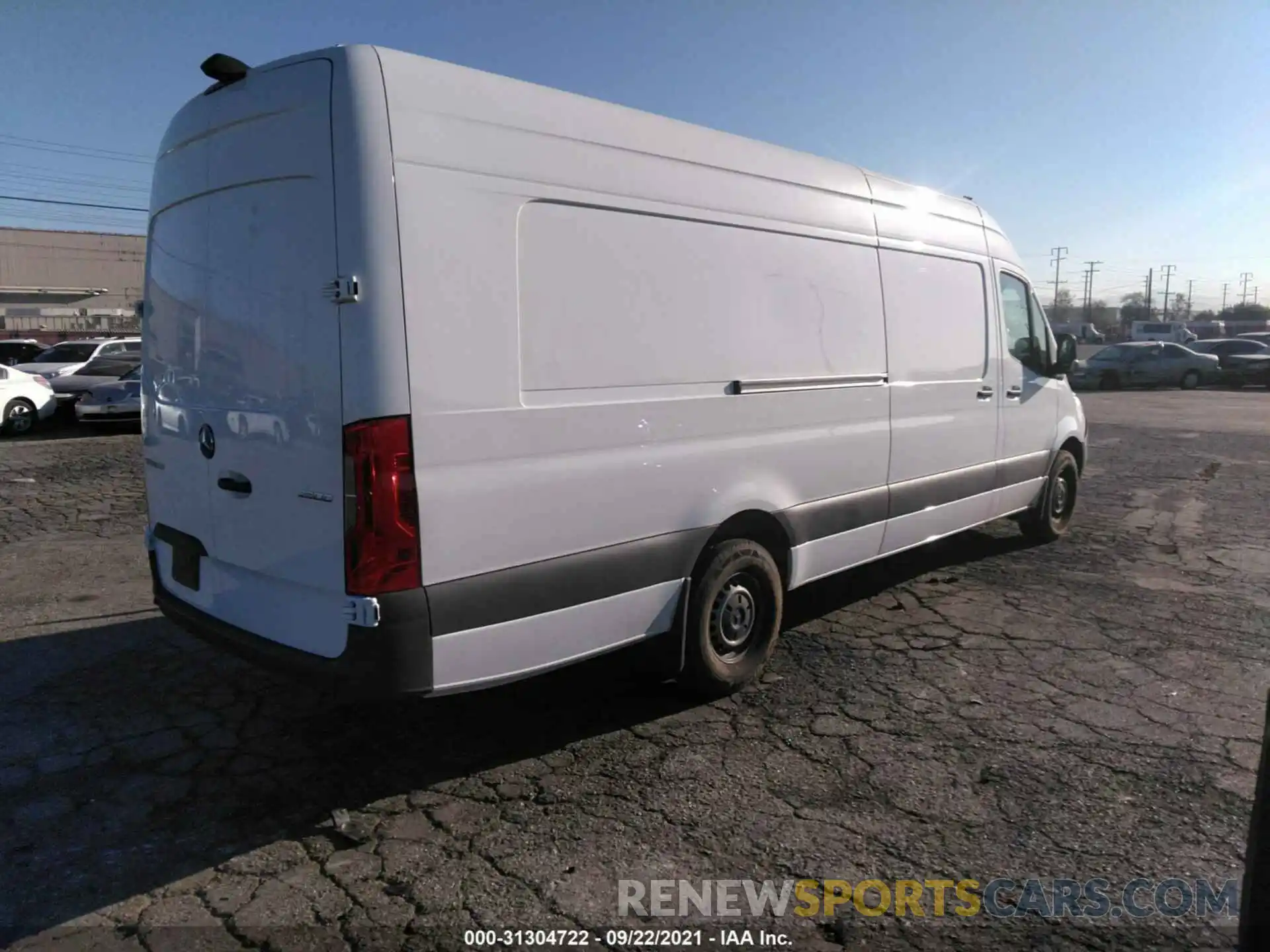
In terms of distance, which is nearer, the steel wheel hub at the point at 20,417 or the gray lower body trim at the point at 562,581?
the gray lower body trim at the point at 562,581

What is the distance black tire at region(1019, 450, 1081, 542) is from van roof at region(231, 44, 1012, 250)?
282 centimetres

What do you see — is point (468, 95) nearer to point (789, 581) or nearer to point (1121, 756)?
point (789, 581)

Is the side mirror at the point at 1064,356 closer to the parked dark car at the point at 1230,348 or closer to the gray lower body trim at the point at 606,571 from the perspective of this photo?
the gray lower body trim at the point at 606,571

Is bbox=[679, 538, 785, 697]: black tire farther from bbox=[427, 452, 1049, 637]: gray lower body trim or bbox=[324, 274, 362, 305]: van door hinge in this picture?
bbox=[324, 274, 362, 305]: van door hinge

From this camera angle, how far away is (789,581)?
4.79 meters

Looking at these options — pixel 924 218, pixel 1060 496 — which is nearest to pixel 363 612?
pixel 924 218

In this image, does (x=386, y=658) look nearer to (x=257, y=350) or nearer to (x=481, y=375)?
(x=481, y=375)

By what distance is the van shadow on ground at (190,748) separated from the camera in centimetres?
319

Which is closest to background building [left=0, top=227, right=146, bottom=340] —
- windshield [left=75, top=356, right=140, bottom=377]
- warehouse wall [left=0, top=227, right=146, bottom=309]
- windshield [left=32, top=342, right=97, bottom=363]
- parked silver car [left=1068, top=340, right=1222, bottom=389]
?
warehouse wall [left=0, top=227, right=146, bottom=309]

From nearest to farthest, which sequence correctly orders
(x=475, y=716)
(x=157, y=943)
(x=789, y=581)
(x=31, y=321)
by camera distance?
(x=157, y=943), (x=475, y=716), (x=789, y=581), (x=31, y=321)

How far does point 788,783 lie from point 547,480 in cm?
155

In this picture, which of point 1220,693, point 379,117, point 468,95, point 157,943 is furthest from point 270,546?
point 1220,693

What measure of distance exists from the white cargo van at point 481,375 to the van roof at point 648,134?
0.01 metres

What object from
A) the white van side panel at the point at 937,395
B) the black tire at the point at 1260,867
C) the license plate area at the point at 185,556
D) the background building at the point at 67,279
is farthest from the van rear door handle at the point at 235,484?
the background building at the point at 67,279
